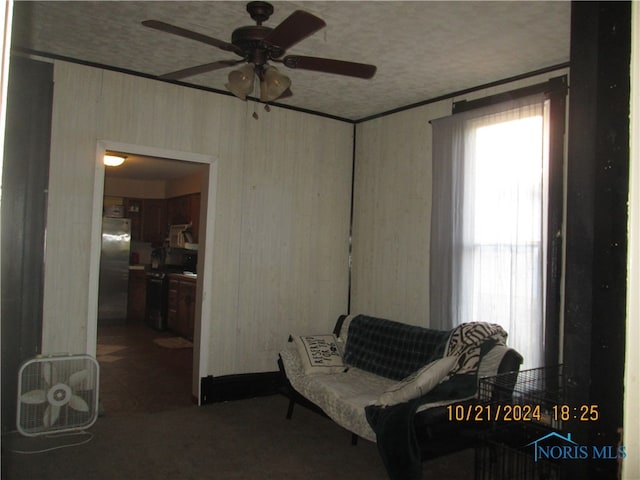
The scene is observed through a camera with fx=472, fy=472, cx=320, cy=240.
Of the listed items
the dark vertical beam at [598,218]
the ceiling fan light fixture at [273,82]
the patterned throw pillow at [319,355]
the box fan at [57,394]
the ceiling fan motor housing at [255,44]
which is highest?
the ceiling fan motor housing at [255,44]

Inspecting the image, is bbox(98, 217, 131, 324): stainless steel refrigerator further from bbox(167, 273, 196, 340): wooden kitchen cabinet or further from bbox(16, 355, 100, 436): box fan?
bbox(16, 355, 100, 436): box fan

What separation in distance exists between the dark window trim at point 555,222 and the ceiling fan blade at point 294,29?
1.99 metres

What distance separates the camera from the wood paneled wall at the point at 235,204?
3.65 metres

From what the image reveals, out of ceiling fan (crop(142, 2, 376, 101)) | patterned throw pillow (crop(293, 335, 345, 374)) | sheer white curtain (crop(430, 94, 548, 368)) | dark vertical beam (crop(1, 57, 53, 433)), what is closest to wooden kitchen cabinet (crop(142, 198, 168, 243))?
dark vertical beam (crop(1, 57, 53, 433))

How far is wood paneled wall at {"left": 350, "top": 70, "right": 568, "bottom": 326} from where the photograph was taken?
4332 millimetres

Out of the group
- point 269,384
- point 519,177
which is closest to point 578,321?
point 519,177

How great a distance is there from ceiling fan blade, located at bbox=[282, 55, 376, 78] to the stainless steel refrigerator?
6.39 meters

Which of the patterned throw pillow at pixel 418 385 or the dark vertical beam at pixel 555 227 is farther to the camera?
the dark vertical beam at pixel 555 227

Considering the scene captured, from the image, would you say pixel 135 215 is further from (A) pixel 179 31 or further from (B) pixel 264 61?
(A) pixel 179 31

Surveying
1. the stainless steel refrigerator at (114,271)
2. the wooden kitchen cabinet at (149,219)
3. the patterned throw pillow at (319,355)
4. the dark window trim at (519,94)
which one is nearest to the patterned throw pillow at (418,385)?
the patterned throw pillow at (319,355)

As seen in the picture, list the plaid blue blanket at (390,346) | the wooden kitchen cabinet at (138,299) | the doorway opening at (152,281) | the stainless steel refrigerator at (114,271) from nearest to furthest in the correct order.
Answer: the plaid blue blanket at (390,346), the doorway opening at (152,281), the stainless steel refrigerator at (114,271), the wooden kitchen cabinet at (138,299)

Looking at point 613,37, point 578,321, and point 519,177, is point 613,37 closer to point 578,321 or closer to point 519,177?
point 578,321

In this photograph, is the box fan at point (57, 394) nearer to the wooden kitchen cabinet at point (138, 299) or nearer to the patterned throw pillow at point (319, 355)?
the patterned throw pillow at point (319, 355)

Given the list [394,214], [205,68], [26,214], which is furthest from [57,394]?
[394,214]
